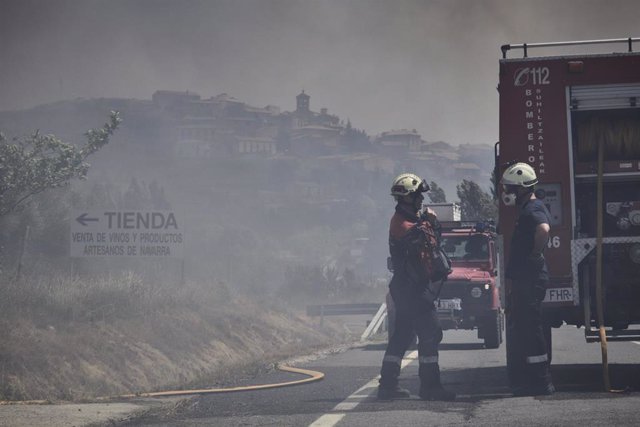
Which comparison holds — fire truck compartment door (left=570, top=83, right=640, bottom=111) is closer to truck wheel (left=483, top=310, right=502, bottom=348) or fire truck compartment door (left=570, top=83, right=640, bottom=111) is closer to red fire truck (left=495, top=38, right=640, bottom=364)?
red fire truck (left=495, top=38, right=640, bottom=364)

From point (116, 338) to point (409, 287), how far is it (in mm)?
11177

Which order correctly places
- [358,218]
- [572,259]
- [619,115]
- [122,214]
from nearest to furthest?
[572,259] < [619,115] < [122,214] < [358,218]

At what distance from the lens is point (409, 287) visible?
34.4ft

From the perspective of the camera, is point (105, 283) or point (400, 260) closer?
point (400, 260)

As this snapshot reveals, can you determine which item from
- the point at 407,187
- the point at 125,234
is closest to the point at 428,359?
the point at 407,187

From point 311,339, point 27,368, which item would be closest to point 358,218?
point 311,339

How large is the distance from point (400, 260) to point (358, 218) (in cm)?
13953

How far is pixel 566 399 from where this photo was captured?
9492 millimetres

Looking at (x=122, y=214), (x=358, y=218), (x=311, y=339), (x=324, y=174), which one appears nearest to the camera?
(x=122, y=214)

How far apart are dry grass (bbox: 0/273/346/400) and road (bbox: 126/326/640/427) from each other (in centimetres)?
274

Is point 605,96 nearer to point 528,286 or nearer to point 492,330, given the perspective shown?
point 528,286

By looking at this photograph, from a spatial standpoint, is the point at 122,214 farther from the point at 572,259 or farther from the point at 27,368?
the point at 572,259

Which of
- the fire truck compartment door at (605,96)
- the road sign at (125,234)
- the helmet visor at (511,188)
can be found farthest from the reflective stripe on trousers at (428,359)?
the road sign at (125,234)

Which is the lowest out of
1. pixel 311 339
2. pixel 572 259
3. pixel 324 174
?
pixel 311 339
